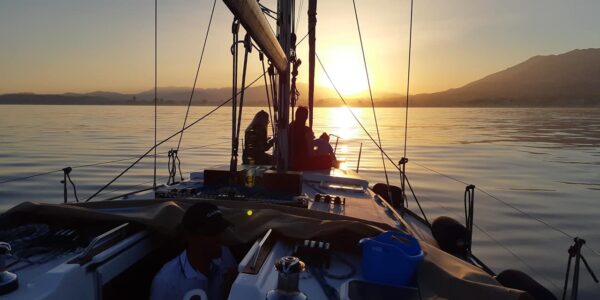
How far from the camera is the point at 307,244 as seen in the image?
9.67 ft

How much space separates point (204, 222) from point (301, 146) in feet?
16.8

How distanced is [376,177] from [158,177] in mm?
7760

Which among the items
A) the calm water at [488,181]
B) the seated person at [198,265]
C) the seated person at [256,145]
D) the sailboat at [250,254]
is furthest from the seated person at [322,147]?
the seated person at [198,265]

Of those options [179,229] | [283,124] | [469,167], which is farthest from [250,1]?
[469,167]

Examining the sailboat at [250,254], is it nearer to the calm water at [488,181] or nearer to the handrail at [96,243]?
the handrail at [96,243]

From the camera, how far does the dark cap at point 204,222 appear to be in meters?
2.74

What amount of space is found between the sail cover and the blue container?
5.81 feet

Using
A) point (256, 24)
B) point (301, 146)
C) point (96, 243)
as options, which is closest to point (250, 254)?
point (96, 243)

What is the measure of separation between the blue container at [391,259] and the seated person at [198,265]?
1029mm

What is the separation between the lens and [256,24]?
3408 millimetres

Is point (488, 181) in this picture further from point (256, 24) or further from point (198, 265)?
point (198, 265)

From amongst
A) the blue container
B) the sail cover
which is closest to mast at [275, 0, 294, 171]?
the sail cover

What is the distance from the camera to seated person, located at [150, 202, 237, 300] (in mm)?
2715

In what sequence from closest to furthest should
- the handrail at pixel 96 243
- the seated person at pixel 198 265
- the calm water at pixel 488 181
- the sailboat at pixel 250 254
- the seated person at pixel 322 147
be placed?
the sailboat at pixel 250 254 → the handrail at pixel 96 243 → the seated person at pixel 198 265 → the calm water at pixel 488 181 → the seated person at pixel 322 147
